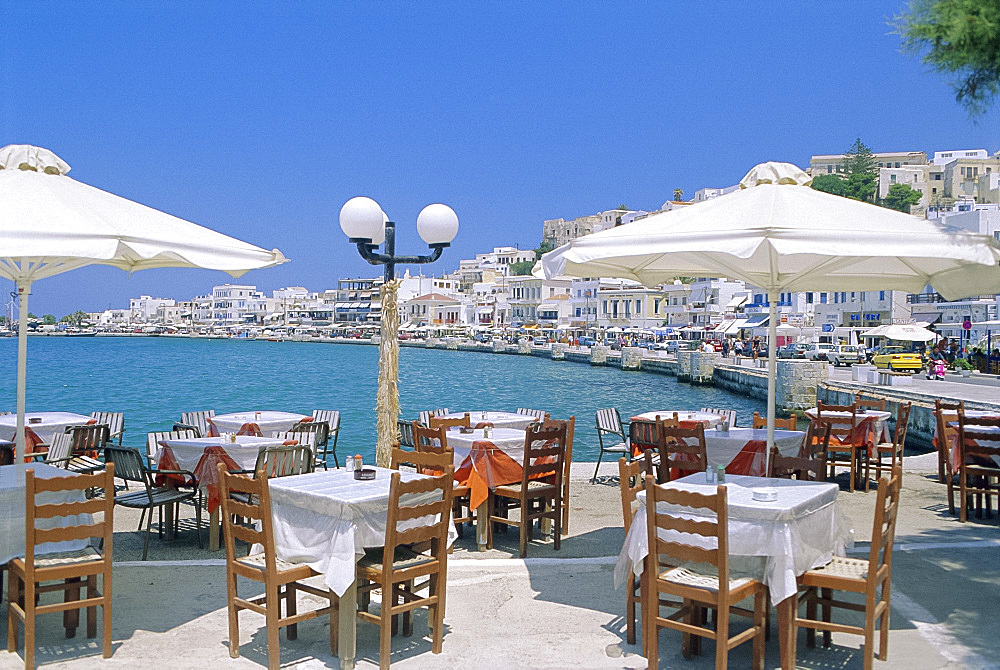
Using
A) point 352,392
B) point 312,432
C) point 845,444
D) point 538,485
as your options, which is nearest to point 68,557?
point 538,485

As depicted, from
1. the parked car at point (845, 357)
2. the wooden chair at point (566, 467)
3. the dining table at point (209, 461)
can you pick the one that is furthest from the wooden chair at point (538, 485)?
the parked car at point (845, 357)

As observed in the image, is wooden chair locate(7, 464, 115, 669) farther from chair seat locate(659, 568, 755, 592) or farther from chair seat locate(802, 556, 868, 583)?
chair seat locate(802, 556, 868, 583)

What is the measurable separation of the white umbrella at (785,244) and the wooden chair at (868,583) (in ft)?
4.68

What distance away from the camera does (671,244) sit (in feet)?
17.5

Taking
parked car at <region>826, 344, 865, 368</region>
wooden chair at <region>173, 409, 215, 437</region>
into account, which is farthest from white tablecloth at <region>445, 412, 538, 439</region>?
parked car at <region>826, 344, 865, 368</region>

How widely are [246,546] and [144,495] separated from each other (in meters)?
1.07

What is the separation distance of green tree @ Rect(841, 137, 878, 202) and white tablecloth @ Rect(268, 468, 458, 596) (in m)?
120

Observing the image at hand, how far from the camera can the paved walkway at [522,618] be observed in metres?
4.88

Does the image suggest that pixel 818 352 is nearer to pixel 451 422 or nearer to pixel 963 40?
pixel 451 422

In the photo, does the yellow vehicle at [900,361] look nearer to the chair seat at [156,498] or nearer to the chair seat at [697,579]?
the chair seat at [156,498]

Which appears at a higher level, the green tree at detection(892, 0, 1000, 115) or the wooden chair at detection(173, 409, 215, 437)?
the green tree at detection(892, 0, 1000, 115)

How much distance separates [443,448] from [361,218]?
2.88 meters

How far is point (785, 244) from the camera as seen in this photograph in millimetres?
4973

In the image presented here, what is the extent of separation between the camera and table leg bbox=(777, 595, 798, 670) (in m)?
4.60
